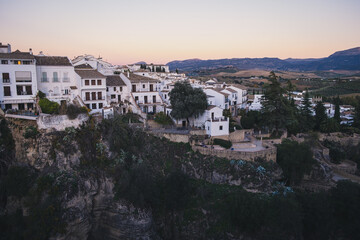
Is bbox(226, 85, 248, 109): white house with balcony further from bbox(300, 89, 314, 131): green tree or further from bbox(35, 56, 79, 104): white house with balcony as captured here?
bbox(35, 56, 79, 104): white house with balcony

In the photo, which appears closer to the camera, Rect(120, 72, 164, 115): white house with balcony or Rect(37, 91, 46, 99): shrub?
Rect(37, 91, 46, 99): shrub

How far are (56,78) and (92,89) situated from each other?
4154mm

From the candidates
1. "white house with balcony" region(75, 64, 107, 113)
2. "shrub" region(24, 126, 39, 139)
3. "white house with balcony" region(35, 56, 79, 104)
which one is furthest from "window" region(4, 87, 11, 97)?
"shrub" region(24, 126, 39, 139)

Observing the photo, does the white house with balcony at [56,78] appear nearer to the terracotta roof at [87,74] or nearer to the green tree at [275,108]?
the terracotta roof at [87,74]

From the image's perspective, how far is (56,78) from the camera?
30047 millimetres

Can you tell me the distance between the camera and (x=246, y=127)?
109 ft

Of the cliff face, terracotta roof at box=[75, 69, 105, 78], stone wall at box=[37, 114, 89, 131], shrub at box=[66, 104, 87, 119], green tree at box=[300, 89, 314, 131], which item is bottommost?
the cliff face

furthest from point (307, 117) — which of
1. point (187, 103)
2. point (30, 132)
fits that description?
point (30, 132)

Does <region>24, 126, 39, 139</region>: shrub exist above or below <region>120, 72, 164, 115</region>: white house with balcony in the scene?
below

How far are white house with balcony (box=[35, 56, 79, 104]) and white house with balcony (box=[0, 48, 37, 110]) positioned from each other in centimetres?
109

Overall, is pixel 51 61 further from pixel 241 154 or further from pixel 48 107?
pixel 241 154

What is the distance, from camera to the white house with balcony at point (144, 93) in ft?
116

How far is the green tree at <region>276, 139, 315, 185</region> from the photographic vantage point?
80.2 ft

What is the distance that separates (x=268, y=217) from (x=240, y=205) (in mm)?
2180
